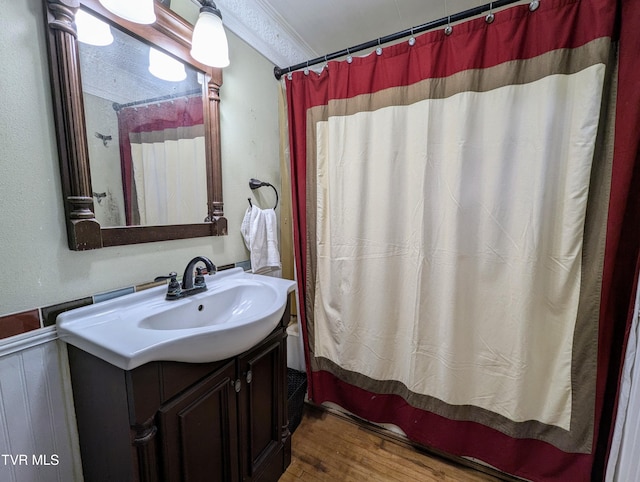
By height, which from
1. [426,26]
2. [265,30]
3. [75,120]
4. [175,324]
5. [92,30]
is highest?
[265,30]

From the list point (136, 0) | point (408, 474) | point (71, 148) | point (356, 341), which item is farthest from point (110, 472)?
point (136, 0)

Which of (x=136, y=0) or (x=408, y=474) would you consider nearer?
(x=136, y=0)

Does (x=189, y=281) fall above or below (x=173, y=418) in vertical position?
above

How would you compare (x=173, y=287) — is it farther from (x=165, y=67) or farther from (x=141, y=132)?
(x=165, y=67)

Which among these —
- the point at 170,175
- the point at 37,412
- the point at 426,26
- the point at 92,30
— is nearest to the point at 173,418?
the point at 37,412

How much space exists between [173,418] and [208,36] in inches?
50.8

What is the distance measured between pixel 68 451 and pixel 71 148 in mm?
928

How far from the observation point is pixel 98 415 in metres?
0.74

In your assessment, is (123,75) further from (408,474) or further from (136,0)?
(408,474)

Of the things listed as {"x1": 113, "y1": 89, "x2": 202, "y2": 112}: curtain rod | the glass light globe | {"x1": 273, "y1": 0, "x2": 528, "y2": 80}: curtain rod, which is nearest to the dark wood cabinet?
{"x1": 113, "y1": 89, "x2": 202, "y2": 112}: curtain rod

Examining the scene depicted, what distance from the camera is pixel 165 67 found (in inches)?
41.3

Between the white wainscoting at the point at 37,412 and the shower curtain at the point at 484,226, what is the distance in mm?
1080

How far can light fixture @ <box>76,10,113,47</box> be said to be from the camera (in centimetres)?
80

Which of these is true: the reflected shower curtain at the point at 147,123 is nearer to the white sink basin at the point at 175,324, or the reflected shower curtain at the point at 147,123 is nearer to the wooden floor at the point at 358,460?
the white sink basin at the point at 175,324
